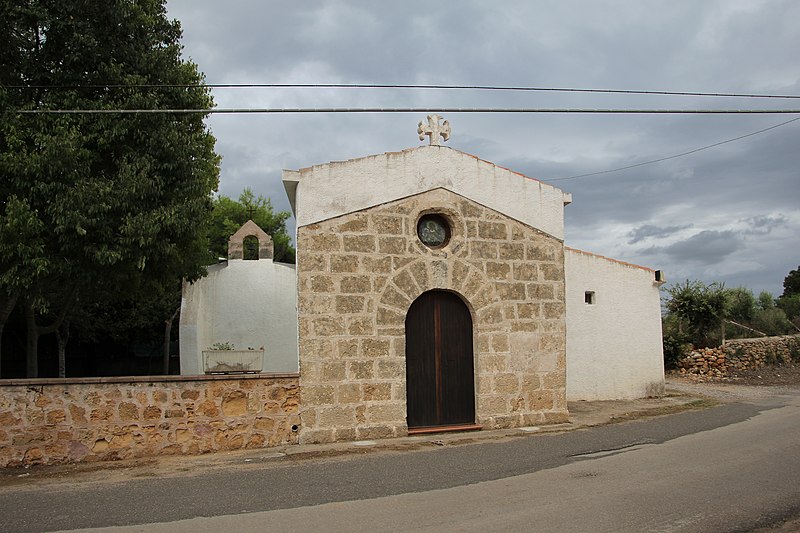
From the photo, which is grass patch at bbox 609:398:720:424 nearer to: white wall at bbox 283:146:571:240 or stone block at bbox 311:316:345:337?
white wall at bbox 283:146:571:240

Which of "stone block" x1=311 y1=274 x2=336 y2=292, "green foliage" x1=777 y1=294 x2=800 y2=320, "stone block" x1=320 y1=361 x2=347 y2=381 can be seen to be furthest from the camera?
"green foliage" x1=777 y1=294 x2=800 y2=320

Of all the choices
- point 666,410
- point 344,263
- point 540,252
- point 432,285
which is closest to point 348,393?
point 344,263

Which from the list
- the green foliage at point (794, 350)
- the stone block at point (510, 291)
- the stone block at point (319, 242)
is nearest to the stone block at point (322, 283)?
the stone block at point (319, 242)

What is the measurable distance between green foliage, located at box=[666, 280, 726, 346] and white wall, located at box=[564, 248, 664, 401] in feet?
20.6

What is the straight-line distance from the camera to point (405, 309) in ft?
36.3

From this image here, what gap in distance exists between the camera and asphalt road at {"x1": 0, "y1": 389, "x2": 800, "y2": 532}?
604cm

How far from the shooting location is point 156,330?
26.6m

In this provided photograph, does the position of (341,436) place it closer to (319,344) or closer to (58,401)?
(319,344)

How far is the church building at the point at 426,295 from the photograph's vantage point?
417 inches

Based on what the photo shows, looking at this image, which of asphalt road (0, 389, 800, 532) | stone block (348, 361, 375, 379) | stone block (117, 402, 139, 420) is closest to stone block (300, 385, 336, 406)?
stone block (348, 361, 375, 379)

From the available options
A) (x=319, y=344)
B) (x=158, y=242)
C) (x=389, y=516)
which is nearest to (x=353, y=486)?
(x=389, y=516)

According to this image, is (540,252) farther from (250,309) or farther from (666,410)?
(250,309)

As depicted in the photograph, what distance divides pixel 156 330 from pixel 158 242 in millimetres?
16399

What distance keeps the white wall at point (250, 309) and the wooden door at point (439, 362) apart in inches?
279
